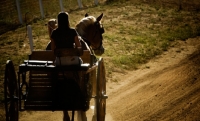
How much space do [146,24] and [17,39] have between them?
675 centimetres

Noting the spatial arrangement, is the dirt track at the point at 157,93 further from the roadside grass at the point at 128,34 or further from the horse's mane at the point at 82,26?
the horse's mane at the point at 82,26

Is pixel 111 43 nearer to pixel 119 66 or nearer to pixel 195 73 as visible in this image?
pixel 119 66

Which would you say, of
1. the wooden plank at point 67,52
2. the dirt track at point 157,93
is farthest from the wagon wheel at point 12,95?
the dirt track at point 157,93

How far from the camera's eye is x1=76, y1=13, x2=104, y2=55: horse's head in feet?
23.3

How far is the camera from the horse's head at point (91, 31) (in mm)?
7090

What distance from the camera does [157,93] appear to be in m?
8.62

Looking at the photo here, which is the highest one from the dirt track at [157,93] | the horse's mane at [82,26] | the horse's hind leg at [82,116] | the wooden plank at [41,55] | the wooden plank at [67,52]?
the horse's mane at [82,26]

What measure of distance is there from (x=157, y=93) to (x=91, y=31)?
278 centimetres

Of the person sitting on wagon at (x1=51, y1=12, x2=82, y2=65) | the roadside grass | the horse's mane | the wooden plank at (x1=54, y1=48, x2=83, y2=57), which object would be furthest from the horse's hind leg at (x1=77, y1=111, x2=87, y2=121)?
the roadside grass

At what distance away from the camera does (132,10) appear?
19.1 metres

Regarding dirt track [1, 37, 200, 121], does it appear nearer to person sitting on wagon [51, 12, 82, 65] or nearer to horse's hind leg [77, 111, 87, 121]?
horse's hind leg [77, 111, 87, 121]

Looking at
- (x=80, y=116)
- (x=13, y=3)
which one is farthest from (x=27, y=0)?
(x=80, y=116)

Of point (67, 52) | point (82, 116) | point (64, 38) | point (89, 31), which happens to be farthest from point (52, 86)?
point (89, 31)

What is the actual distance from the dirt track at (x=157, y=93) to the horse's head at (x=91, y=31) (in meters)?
1.72
